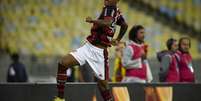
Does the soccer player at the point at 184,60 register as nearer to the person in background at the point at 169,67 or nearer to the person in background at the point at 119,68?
the person in background at the point at 169,67

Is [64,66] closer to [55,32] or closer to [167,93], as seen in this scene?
[167,93]

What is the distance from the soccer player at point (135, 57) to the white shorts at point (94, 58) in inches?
89.1

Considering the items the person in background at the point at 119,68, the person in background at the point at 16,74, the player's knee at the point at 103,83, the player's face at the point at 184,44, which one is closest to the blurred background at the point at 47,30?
the person in background at the point at 16,74

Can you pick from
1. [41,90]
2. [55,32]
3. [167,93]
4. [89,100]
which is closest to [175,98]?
[167,93]

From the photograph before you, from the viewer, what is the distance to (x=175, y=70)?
41.8 feet

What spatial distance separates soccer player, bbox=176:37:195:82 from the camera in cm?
1272

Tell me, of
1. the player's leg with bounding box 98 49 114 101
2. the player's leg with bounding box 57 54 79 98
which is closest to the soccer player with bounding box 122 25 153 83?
the player's leg with bounding box 98 49 114 101

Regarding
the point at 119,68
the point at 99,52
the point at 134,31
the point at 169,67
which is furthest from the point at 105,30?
the point at 119,68

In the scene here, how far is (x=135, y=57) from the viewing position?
486 inches

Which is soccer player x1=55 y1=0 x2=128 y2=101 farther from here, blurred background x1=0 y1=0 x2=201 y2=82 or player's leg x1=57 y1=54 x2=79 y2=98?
blurred background x1=0 y1=0 x2=201 y2=82

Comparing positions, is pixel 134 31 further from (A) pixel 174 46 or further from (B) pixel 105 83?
(B) pixel 105 83

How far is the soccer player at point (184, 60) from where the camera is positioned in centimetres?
1272

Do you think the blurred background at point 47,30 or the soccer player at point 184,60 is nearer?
the soccer player at point 184,60

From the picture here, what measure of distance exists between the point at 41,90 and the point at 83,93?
27.4 inches
